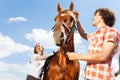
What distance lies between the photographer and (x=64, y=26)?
8.09 metres

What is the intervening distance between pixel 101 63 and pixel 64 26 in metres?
4.28

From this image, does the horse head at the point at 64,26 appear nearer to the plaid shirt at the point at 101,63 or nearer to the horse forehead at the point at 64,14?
the horse forehead at the point at 64,14

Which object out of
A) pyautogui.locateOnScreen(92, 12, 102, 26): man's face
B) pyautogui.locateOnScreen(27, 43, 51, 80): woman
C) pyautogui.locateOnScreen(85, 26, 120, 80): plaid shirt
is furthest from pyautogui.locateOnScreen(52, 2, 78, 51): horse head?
pyautogui.locateOnScreen(85, 26, 120, 80): plaid shirt

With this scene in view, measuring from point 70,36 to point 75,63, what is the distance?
707mm

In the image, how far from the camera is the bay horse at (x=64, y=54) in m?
7.98

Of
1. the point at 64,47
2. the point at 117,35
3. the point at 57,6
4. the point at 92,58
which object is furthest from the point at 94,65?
the point at 57,6

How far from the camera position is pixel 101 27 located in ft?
13.4

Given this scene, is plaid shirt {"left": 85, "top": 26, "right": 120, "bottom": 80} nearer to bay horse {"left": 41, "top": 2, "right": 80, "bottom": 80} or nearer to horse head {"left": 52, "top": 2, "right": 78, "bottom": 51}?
horse head {"left": 52, "top": 2, "right": 78, "bottom": 51}

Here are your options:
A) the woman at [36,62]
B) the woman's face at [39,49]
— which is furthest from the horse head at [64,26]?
the woman's face at [39,49]

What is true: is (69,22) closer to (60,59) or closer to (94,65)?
(60,59)

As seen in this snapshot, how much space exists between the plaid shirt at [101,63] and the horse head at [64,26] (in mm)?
3676

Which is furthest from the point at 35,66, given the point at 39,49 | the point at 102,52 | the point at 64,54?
the point at 102,52

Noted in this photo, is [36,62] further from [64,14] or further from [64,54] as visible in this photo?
[64,14]

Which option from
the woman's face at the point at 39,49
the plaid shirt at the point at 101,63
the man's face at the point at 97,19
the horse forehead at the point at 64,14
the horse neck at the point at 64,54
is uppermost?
the horse forehead at the point at 64,14
